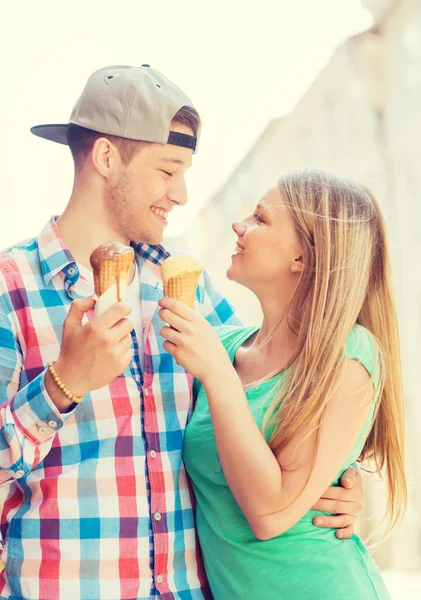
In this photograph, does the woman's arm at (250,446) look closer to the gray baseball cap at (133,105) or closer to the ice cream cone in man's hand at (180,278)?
the ice cream cone in man's hand at (180,278)

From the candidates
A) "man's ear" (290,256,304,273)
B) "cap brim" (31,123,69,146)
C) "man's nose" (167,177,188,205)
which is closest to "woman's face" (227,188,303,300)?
"man's ear" (290,256,304,273)

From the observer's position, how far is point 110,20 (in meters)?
3.12

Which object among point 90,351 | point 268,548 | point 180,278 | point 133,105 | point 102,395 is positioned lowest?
point 268,548

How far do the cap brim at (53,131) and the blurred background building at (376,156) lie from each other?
1804 mm

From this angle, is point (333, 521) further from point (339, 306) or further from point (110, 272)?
point (110, 272)

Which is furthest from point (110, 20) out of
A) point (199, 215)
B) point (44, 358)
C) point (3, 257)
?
point (44, 358)

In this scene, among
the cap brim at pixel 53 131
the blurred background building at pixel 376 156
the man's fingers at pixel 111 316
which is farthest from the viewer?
the blurred background building at pixel 376 156

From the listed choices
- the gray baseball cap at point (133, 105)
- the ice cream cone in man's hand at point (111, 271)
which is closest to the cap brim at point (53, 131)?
the gray baseball cap at point (133, 105)

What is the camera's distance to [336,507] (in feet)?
4.58

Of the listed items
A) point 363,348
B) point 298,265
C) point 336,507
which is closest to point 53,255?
point 298,265

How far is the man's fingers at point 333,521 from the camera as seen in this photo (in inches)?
53.9

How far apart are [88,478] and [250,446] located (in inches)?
12.8

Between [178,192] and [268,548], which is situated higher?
[178,192]

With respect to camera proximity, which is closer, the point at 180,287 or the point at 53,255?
the point at 180,287
